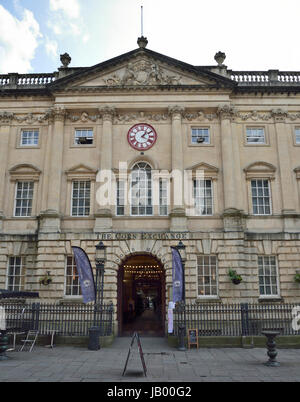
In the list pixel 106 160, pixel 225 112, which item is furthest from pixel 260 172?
pixel 106 160

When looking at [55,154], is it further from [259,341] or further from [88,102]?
[259,341]

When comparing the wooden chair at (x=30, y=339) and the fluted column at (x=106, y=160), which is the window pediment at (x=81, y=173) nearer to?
the fluted column at (x=106, y=160)

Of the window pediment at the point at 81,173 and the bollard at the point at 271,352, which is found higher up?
the window pediment at the point at 81,173

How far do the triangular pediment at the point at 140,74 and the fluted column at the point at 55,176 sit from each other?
7.07 feet

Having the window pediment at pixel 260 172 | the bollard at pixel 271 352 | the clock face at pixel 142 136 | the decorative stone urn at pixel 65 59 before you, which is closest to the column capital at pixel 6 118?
the decorative stone urn at pixel 65 59

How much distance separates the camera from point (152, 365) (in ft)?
39.3

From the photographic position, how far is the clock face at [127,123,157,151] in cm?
2147

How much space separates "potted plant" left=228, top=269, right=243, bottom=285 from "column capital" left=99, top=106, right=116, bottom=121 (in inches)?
463

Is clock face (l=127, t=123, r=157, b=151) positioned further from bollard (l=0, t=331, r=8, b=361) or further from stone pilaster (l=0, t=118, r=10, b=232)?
bollard (l=0, t=331, r=8, b=361)

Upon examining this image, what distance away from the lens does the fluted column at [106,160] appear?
1995cm

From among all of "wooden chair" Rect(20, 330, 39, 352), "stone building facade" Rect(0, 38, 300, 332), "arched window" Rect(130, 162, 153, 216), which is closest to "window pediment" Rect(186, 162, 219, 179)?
"stone building facade" Rect(0, 38, 300, 332)

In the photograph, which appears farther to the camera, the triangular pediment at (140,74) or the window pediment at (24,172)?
the triangular pediment at (140,74)
